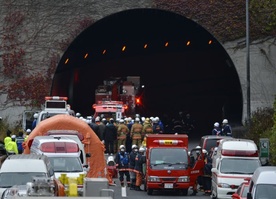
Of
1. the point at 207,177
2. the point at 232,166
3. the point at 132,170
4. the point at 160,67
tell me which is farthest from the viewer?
the point at 160,67

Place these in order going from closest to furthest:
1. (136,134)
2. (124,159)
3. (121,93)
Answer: (124,159), (136,134), (121,93)

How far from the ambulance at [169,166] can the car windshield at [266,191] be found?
10613 mm

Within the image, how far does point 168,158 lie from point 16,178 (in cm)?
893

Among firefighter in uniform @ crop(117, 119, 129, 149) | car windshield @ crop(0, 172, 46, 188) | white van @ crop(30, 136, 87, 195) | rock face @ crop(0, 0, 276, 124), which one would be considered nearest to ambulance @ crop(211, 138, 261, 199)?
white van @ crop(30, 136, 87, 195)

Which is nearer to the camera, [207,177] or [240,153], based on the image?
[240,153]

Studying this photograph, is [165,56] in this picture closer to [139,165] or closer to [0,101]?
[0,101]

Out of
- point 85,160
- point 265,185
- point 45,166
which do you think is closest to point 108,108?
point 85,160

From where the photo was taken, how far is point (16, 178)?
93.0ft

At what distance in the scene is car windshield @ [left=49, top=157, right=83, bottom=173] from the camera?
1259 inches

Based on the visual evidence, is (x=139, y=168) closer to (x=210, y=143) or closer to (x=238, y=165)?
(x=210, y=143)

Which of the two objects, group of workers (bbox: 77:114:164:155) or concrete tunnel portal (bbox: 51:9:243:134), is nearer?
group of workers (bbox: 77:114:164:155)

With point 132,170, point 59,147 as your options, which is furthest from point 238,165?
point 59,147

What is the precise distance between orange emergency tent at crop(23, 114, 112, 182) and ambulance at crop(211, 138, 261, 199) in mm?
4385

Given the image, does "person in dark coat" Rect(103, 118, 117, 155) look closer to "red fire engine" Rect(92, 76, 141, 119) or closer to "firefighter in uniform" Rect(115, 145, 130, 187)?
"firefighter in uniform" Rect(115, 145, 130, 187)
